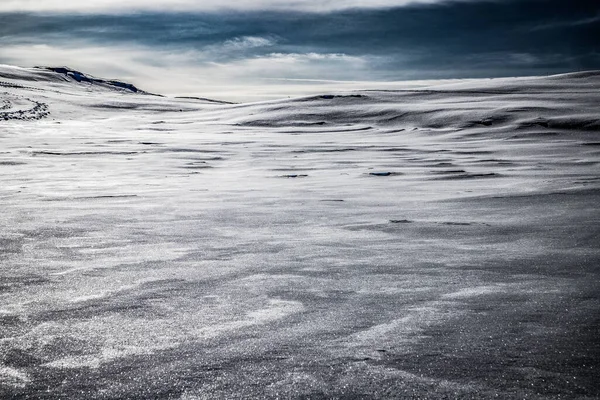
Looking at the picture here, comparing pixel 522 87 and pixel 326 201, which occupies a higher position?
pixel 522 87

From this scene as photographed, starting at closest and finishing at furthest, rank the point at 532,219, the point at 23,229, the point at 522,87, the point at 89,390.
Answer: the point at 89,390, the point at 23,229, the point at 532,219, the point at 522,87

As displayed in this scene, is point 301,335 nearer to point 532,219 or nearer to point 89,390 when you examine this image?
point 89,390

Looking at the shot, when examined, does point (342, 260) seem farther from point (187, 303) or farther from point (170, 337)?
point (170, 337)

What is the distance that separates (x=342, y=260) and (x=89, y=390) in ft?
4.29

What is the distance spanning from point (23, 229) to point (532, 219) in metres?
2.64

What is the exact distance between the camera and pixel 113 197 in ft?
14.3

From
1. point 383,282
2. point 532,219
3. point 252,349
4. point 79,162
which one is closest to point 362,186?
point 532,219

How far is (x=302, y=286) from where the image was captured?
2043 mm

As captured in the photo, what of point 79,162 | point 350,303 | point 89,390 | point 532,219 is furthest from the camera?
point 79,162

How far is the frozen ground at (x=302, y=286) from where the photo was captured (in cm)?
135

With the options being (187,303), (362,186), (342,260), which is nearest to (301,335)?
(187,303)

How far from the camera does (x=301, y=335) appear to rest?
1584 millimetres

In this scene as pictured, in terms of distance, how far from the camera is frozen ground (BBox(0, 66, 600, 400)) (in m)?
1.35

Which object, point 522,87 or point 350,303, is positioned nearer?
point 350,303
